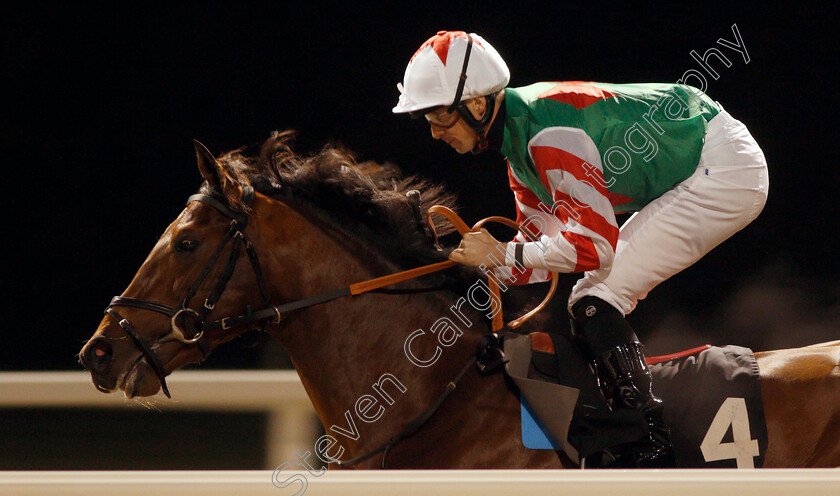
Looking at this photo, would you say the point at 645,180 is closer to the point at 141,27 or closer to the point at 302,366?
the point at 302,366

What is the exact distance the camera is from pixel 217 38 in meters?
3.69

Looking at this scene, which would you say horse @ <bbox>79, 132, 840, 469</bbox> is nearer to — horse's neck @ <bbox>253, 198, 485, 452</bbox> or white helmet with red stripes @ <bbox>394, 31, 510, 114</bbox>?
horse's neck @ <bbox>253, 198, 485, 452</bbox>

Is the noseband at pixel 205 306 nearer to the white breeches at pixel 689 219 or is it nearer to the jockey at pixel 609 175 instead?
the jockey at pixel 609 175

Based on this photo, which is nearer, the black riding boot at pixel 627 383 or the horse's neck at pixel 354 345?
the black riding boot at pixel 627 383

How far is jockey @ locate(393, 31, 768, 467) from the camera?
158 centimetres

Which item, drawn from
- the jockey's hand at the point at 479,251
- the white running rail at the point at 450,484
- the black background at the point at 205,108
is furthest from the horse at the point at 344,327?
the black background at the point at 205,108

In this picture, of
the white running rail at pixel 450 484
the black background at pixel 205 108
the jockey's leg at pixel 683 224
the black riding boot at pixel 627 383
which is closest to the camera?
the white running rail at pixel 450 484

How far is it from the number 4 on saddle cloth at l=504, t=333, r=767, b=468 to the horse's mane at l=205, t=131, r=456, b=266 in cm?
41

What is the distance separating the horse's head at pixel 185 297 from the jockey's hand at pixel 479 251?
1.63ft

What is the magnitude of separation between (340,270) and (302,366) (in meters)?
0.26

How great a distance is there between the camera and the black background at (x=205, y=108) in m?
3.47

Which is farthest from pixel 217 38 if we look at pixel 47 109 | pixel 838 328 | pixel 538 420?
pixel 838 328

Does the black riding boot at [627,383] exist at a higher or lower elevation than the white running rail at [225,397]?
higher

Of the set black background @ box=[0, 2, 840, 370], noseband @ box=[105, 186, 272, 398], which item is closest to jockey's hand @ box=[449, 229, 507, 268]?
noseband @ box=[105, 186, 272, 398]
